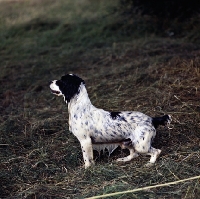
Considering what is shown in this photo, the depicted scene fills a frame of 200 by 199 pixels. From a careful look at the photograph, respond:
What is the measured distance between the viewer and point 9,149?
6203 mm

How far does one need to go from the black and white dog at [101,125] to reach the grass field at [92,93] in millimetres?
215

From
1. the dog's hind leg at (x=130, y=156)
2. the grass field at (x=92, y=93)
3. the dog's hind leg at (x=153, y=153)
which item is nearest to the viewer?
the grass field at (x=92, y=93)

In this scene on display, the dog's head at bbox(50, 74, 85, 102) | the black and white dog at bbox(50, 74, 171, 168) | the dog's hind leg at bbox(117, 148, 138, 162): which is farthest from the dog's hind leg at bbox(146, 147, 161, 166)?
the dog's head at bbox(50, 74, 85, 102)

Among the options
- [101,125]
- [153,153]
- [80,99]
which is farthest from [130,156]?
[80,99]

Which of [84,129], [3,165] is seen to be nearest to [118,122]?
[84,129]

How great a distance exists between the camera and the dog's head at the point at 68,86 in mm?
5527

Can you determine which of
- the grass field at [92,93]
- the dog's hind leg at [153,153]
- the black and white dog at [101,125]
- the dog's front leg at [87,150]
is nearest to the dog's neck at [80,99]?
the black and white dog at [101,125]

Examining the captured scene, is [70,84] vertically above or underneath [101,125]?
above

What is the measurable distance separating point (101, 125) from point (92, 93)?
269 centimetres

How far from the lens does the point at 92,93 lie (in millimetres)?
8133

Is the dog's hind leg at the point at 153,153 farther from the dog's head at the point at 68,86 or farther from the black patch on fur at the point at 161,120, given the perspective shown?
the dog's head at the point at 68,86

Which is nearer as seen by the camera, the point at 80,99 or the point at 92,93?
the point at 80,99

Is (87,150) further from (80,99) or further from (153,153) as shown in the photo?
(153,153)

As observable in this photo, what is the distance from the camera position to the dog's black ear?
5.53 meters
